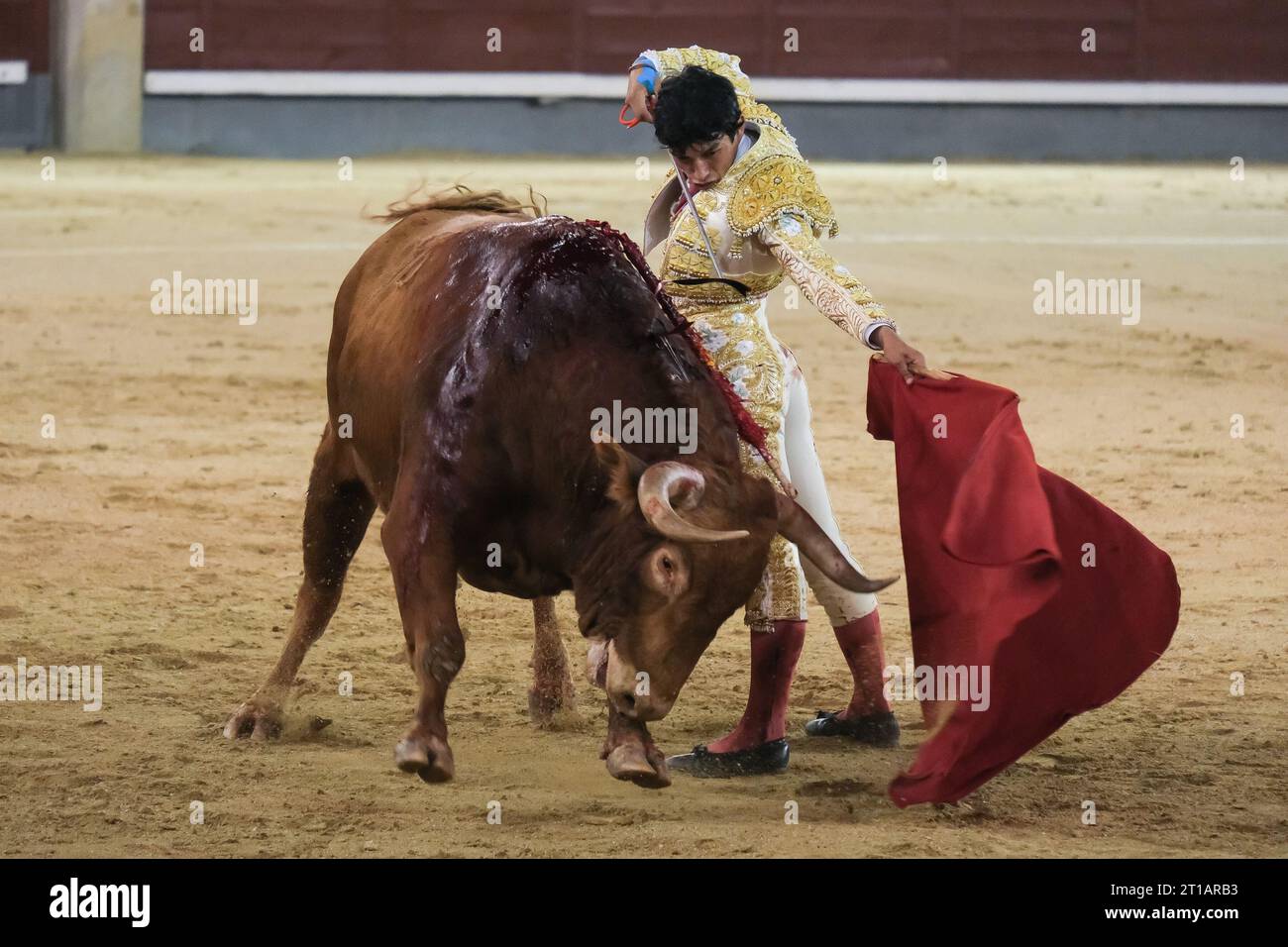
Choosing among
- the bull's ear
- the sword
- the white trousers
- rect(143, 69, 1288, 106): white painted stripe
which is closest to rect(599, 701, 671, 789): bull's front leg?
the bull's ear

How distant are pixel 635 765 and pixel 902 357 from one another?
2.52 feet

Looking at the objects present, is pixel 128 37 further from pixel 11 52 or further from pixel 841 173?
pixel 841 173

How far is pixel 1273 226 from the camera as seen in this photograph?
1098 cm

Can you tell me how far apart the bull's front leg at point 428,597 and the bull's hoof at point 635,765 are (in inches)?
9.0

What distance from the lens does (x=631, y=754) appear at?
2.59 m

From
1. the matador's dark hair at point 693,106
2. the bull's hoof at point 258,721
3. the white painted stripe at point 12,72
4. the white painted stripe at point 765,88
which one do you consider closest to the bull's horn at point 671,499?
the matador's dark hair at point 693,106

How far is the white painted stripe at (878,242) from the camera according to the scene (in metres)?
9.09

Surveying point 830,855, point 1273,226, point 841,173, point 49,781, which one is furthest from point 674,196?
point 841,173

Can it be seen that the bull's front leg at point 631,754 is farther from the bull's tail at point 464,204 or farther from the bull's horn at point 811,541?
the bull's tail at point 464,204

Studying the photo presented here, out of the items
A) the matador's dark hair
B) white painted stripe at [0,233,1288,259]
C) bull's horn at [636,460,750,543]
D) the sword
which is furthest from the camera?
white painted stripe at [0,233,1288,259]

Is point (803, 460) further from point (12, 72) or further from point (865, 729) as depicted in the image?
point (12, 72)

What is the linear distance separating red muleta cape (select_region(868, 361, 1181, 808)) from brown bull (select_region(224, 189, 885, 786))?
37 centimetres

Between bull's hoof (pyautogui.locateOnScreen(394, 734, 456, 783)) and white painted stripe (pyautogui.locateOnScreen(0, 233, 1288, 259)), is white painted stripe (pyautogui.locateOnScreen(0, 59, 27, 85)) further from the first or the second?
bull's hoof (pyautogui.locateOnScreen(394, 734, 456, 783))

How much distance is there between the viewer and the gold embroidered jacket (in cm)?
291
